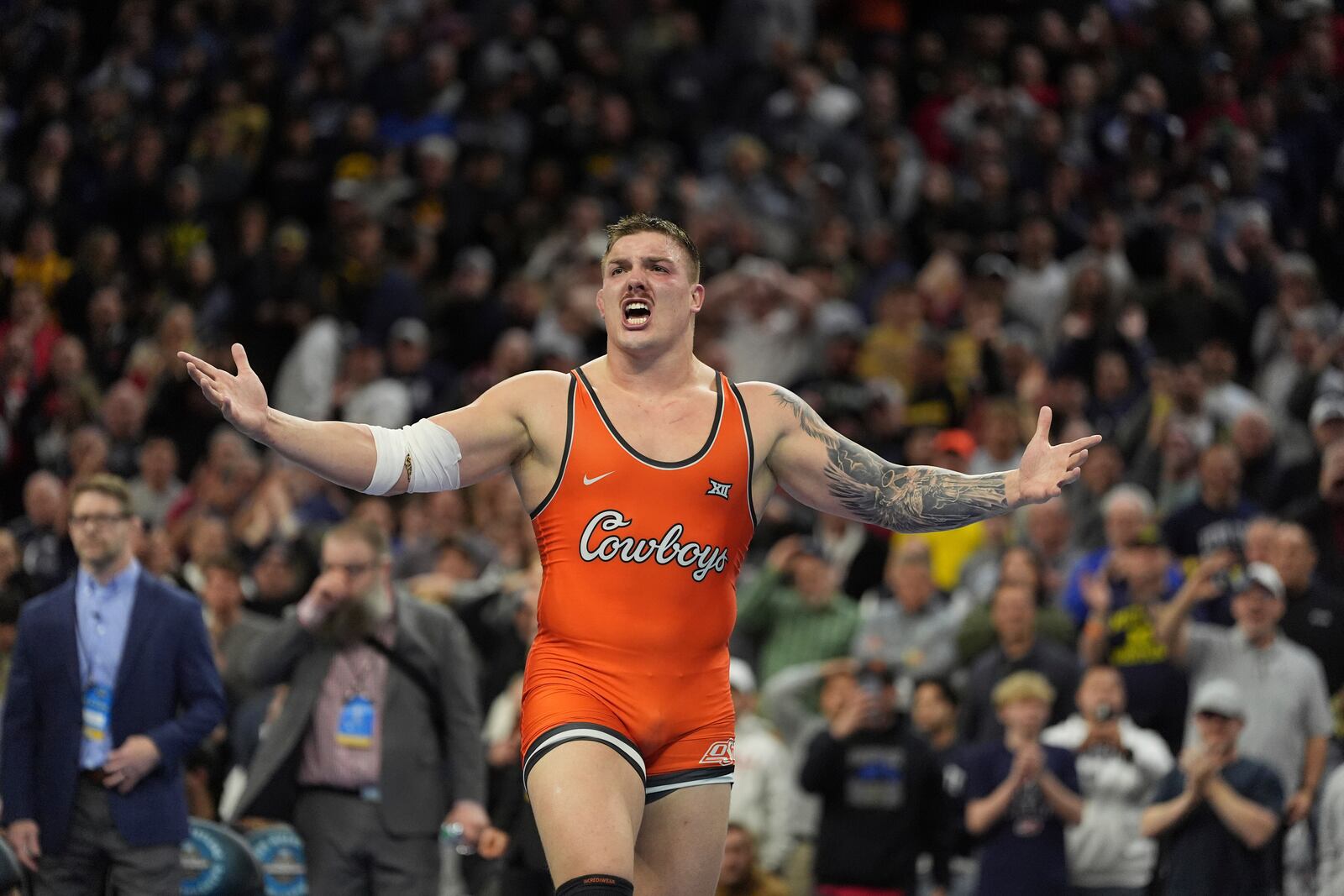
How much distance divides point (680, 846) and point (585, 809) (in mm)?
471

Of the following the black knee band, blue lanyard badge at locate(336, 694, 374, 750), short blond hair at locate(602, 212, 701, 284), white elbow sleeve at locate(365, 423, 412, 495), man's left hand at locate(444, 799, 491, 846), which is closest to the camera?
the black knee band

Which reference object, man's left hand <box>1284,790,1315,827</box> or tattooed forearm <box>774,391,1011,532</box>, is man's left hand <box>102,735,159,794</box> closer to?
tattooed forearm <box>774,391,1011,532</box>

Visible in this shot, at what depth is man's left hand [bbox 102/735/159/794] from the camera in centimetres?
838

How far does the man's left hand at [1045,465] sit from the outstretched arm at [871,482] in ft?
0.05

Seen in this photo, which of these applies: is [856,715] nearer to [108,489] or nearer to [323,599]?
[323,599]

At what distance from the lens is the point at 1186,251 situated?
15055 mm

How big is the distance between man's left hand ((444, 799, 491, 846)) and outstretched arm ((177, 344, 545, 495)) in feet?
10.7

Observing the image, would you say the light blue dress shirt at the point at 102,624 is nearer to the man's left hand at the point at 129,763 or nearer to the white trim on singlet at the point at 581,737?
the man's left hand at the point at 129,763

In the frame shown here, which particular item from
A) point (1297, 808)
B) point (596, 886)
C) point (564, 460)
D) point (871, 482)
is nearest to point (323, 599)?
point (564, 460)

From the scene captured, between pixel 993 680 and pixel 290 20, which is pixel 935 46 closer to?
pixel 290 20

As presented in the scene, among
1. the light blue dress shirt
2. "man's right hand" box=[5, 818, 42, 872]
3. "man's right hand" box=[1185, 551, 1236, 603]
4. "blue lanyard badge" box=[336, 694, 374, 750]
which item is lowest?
"man's right hand" box=[5, 818, 42, 872]

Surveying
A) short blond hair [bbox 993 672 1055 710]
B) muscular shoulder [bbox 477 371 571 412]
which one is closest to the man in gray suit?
short blond hair [bbox 993 672 1055 710]

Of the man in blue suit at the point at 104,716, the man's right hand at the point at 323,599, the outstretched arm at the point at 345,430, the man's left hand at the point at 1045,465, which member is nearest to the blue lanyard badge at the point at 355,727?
the man's right hand at the point at 323,599

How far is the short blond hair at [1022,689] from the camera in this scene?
10.2 m
